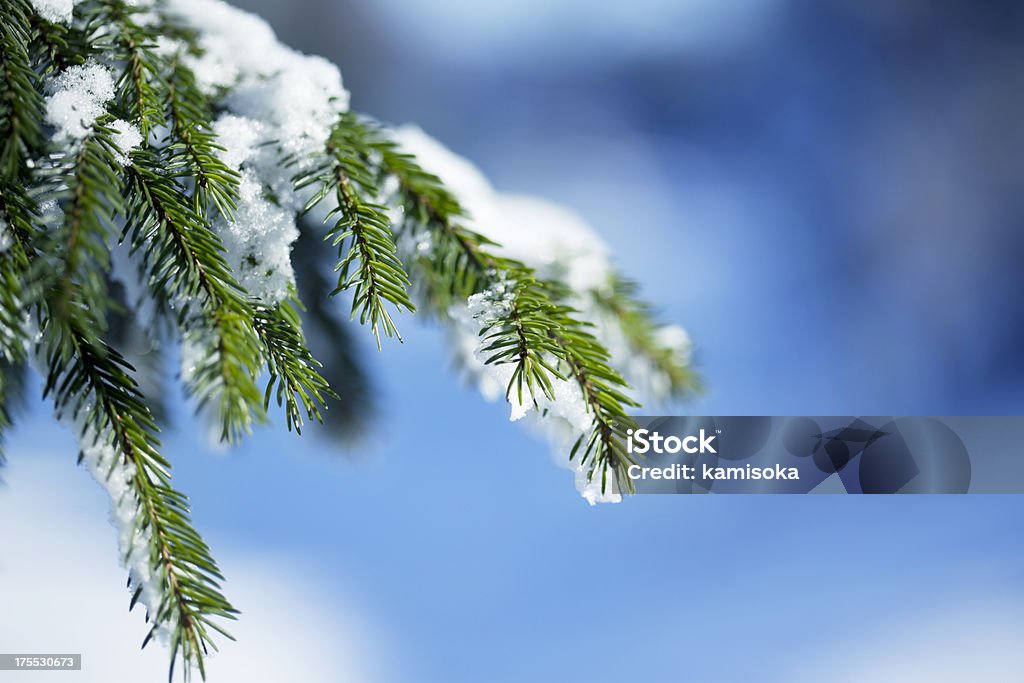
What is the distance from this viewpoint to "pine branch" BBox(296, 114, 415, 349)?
50 centimetres

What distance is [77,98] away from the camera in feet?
1.57

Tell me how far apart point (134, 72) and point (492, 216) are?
524 millimetres

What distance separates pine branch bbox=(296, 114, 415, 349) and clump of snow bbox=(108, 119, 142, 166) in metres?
0.13

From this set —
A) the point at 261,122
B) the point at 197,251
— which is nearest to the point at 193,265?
the point at 197,251

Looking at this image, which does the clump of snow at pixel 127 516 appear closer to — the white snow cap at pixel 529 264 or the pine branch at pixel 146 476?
the pine branch at pixel 146 476

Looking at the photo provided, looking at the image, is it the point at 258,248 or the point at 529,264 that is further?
the point at 529,264

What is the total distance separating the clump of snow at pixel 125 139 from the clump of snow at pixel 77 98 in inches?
0.6

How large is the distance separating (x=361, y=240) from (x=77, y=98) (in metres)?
0.22

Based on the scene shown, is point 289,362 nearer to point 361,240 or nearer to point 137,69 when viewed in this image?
point 361,240

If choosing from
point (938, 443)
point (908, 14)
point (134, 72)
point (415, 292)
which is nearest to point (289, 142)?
point (134, 72)

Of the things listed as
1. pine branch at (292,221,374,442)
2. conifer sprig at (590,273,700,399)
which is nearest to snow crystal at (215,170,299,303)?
pine branch at (292,221,374,442)

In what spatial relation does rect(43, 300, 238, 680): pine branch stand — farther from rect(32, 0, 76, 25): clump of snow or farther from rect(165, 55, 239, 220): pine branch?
rect(32, 0, 76, 25): clump of snow

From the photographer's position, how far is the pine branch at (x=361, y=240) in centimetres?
50

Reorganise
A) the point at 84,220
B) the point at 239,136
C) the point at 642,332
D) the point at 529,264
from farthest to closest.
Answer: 1. the point at 642,332
2. the point at 529,264
3. the point at 239,136
4. the point at 84,220
